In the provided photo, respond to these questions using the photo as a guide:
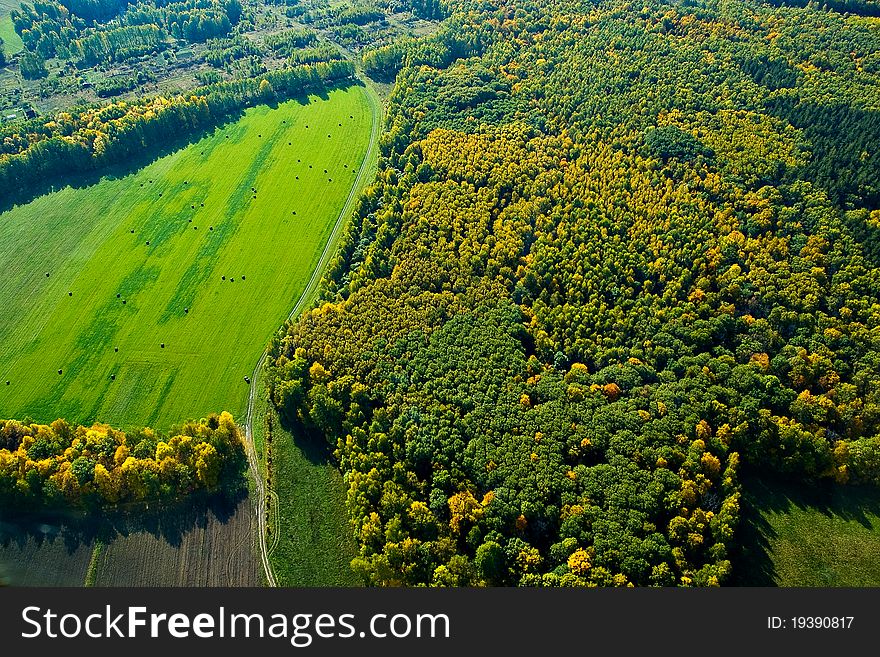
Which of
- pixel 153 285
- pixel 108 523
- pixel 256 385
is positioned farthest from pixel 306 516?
pixel 153 285

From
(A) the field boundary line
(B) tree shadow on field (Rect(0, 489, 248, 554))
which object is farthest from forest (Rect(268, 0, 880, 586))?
(B) tree shadow on field (Rect(0, 489, 248, 554))

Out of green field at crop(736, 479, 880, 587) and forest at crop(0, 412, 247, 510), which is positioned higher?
green field at crop(736, 479, 880, 587)

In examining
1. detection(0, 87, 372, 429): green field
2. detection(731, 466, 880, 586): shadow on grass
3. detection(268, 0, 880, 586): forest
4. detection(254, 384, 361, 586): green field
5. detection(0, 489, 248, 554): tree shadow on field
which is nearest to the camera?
detection(731, 466, 880, 586): shadow on grass

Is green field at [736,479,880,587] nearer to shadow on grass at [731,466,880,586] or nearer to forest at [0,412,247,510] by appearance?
shadow on grass at [731,466,880,586]

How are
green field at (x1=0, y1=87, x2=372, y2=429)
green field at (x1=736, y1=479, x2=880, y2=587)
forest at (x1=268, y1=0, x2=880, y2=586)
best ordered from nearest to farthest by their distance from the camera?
green field at (x1=736, y1=479, x2=880, y2=587) → forest at (x1=268, y1=0, x2=880, y2=586) → green field at (x1=0, y1=87, x2=372, y2=429)

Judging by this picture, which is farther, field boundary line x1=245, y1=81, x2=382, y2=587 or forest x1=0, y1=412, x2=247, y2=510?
forest x1=0, y1=412, x2=247, y2=510

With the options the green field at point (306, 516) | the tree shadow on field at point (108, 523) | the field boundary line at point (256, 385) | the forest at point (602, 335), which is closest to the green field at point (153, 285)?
the field boundary line at point (256, 385)

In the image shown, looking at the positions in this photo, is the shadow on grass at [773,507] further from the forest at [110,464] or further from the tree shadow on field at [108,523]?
the forest at [110,464]

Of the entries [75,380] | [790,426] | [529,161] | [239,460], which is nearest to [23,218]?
[75,380]
